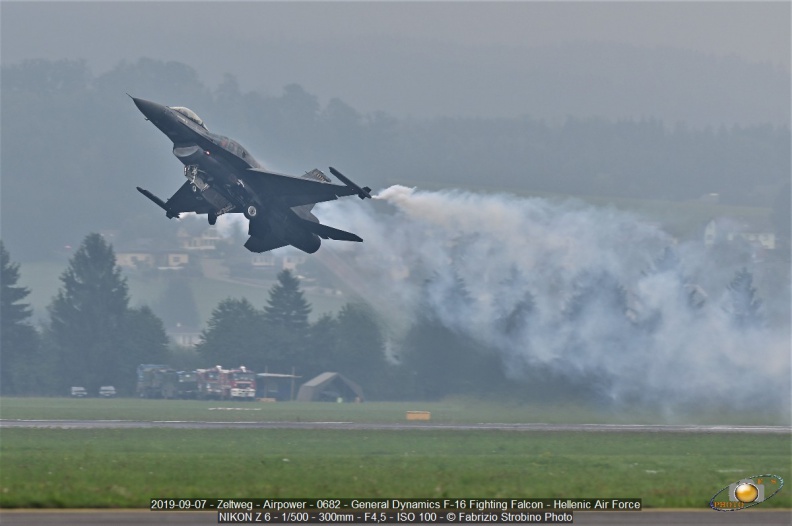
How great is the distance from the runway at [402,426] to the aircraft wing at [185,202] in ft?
34.2

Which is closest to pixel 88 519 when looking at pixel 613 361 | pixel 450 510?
pixel 450 510

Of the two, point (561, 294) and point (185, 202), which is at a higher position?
point (185, 202)

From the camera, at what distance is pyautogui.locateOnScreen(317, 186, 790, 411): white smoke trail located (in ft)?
208

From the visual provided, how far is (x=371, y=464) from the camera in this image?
3616 cm

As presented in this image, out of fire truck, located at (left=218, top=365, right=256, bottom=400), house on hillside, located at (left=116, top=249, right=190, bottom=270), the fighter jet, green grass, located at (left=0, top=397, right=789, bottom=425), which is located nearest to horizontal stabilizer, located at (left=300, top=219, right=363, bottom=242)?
the fighter jet

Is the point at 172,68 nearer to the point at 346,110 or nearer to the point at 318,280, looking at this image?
the point at 346,110

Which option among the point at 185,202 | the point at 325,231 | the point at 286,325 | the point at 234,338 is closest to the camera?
the point at 325,231

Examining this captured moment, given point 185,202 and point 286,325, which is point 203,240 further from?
point 185,202

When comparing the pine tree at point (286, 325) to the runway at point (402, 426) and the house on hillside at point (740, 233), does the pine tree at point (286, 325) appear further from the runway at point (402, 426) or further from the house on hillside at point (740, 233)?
the runway at point (402, 426)

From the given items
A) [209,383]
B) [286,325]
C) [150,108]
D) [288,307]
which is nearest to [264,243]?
[150,108]

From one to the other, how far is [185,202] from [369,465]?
2109 cm

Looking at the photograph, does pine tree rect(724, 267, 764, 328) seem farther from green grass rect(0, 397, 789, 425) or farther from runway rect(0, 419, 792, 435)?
runway rect(0, 419, 792, 435)

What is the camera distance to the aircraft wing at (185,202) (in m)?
52.0

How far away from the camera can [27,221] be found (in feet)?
499
